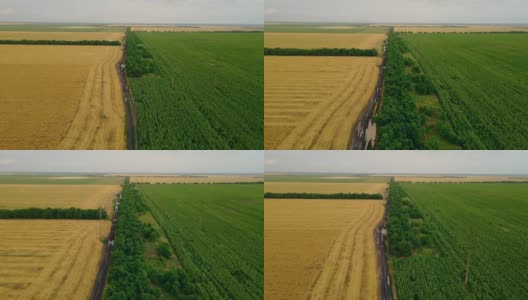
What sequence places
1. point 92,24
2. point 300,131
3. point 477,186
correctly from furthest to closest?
point 92,24 < point 477,186 < point 300,131

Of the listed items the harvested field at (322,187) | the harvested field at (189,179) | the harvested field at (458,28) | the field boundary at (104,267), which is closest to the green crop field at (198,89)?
the harvested field at (189,179)

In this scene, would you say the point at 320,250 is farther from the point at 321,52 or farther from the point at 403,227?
the point at 321,52

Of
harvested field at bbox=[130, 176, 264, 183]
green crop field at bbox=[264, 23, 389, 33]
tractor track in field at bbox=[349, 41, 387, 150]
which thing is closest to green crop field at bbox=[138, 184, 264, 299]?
harvested field at bbox=[130, 176, 264, 183]

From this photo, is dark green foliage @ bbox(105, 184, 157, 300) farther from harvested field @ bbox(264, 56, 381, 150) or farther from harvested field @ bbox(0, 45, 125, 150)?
harvested field @ bbox(264, 56, 381, 150)

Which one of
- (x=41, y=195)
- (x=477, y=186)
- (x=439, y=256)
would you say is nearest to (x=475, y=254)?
(x=439, y=256)

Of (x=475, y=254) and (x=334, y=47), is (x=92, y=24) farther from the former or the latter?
(x=475, y=254)

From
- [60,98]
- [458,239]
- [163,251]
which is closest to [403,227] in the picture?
[458,239]

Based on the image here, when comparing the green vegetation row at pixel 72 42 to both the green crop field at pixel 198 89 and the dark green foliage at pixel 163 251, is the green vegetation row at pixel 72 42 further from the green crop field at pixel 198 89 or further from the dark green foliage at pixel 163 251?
the dark green foliage at pixel 163 251
